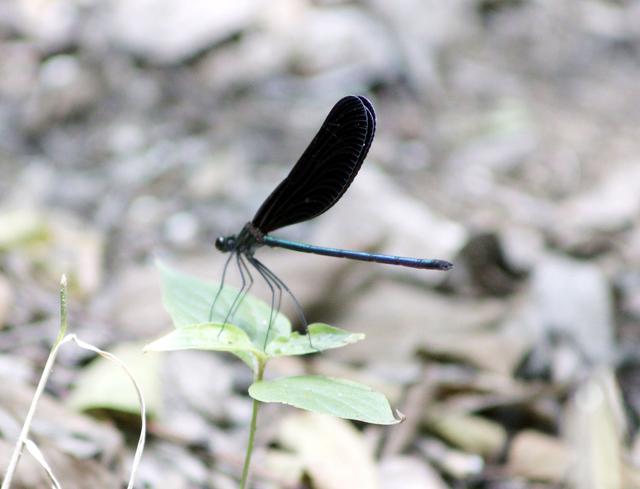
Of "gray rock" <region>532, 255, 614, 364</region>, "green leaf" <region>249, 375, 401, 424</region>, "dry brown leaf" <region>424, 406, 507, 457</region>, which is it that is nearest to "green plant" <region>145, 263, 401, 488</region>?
→ "green leaf" <region>249, 375, 401, 424</region>

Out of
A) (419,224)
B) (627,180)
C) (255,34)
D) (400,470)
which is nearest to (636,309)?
(419,224)

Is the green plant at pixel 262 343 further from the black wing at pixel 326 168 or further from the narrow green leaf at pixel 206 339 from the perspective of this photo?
the black wing at pixel 326 168

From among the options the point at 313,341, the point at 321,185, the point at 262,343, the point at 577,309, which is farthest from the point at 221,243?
the point at 577,309

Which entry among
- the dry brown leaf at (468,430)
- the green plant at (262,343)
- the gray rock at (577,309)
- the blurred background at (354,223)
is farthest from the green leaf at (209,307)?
the gray rock at (577,309)

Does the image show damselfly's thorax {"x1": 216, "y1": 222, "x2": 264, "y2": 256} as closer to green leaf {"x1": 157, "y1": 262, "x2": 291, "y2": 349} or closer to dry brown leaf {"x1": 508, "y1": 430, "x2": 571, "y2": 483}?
green leaf {"x1": 157, "y1": 262, "x2": 291, "y2": 349}

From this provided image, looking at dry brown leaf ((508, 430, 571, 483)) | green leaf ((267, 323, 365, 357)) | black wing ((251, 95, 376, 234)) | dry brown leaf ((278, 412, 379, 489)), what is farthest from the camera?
dry brown leaf ((508, 430, 571, 483))

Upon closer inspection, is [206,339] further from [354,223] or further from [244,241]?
[354,223]
